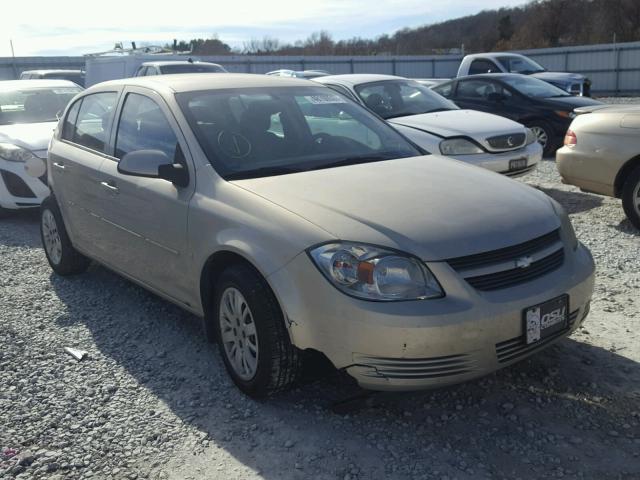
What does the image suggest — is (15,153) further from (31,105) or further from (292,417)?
(292,417)

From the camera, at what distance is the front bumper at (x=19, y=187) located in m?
7.73

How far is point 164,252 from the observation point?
4.04 m

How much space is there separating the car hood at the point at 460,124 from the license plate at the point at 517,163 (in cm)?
38

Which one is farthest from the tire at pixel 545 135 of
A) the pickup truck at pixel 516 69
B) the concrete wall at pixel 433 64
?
the concrete wall at pixel 433 64

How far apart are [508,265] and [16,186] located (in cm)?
654

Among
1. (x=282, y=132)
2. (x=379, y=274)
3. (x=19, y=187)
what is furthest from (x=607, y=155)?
(x=19, y=187)

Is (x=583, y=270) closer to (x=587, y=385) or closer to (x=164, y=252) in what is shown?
(x=587, y=385)

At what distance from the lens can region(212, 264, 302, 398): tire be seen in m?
3.21

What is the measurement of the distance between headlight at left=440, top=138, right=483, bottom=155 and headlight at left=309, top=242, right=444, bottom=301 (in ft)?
16.3

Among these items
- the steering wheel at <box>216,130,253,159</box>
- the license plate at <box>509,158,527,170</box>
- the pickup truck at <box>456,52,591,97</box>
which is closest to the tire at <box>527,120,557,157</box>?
the license plate at <box>509,158,527,170</box>

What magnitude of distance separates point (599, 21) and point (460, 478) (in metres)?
56.2

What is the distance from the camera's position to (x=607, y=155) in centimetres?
655

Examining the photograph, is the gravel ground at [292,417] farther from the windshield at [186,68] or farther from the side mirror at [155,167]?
the windshield at [186,68]

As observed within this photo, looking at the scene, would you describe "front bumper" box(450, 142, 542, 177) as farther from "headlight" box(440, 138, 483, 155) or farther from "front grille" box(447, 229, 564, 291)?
"front grille" box(447, 229, 564, 291)
